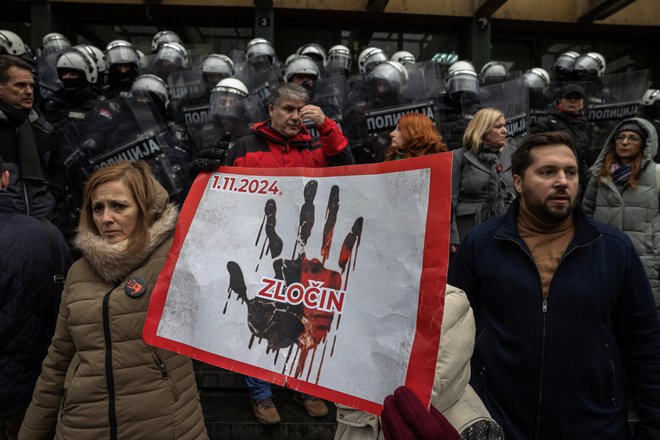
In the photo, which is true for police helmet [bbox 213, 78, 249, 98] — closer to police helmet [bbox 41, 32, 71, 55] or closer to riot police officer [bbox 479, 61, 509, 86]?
riot police officer [bbox 479, 61, 509, 86]

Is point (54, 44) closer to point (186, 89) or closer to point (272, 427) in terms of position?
point (186, 89)

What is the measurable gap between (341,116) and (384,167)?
13.6ft

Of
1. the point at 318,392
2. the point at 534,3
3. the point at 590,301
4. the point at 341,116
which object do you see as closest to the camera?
the point at 318,392

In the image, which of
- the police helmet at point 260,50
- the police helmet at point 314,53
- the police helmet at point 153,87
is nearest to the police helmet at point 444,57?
the police helmet at point 314,53

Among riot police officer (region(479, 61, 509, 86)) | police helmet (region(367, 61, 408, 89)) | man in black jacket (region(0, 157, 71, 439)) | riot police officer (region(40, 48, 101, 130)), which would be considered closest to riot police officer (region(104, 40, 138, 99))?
riot police officer (region(40, 48, 101, 130))

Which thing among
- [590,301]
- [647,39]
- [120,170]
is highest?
[647,39]

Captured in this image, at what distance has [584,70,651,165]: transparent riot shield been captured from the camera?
6758 millimetres

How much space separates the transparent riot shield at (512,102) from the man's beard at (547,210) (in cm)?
345

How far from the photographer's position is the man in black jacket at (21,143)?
3166mm

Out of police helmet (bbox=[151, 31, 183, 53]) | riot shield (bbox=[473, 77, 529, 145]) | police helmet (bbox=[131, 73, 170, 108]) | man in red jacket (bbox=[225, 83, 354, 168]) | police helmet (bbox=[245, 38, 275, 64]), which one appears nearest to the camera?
man in red jacket (bbox=[225, 83, 354, 168])

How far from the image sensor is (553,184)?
1.70m

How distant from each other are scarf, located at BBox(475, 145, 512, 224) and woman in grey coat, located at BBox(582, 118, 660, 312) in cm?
88

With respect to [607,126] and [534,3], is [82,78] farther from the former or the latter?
[534,3]

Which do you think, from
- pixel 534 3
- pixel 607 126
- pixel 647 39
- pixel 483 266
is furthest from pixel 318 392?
pixel 647 39
